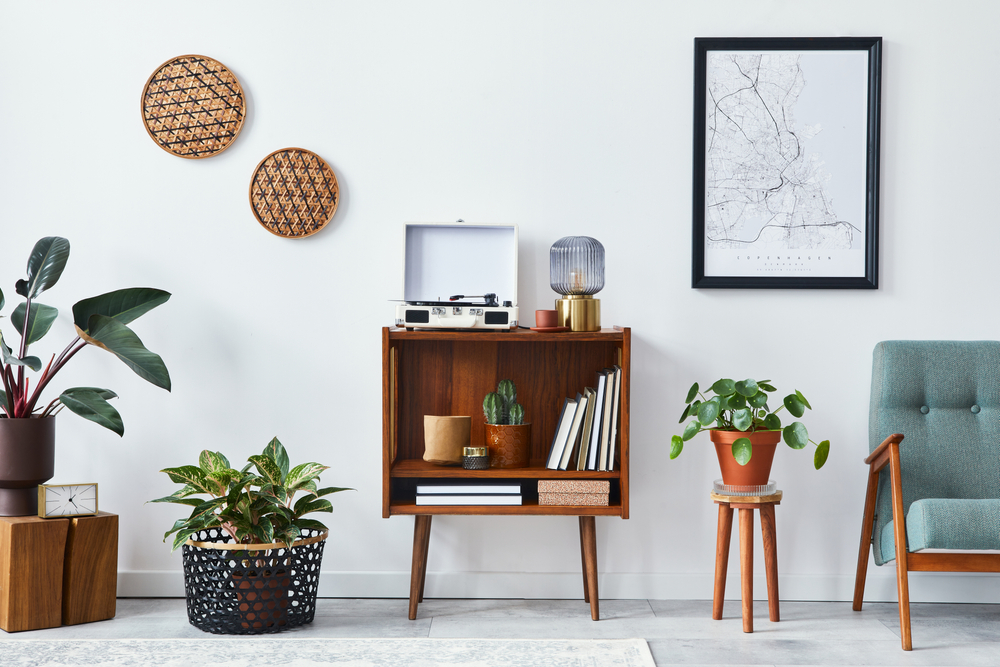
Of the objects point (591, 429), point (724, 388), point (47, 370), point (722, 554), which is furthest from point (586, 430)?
point (47, 370)

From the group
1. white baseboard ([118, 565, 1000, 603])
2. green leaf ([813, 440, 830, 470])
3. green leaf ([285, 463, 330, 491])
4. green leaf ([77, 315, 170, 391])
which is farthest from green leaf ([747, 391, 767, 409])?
green leaf ([77, 315, 170, 391])

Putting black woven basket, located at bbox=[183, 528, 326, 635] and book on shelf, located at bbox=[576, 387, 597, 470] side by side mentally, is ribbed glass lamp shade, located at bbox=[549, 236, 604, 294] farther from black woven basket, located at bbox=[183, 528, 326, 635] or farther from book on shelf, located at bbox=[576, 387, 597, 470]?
black woven basket, located at bbox=[183, 528, 326, 635]

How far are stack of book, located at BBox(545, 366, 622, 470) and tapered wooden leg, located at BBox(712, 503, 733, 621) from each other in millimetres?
368

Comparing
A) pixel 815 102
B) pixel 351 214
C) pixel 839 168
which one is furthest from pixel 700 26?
pixel 351 214

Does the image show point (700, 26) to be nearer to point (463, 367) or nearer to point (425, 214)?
point (425, 214)

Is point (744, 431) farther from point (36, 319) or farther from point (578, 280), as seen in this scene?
point (36, 319)

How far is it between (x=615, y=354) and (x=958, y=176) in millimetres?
1297

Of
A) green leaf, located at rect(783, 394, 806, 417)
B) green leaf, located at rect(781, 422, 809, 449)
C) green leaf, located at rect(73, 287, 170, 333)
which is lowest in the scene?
green leaf, located at rect(781, 422, 809, 449)

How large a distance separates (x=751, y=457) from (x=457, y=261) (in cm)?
109

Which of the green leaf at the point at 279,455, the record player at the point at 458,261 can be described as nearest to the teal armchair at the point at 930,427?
the record player at the point at 458,261

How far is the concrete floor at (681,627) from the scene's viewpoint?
80.4 inches

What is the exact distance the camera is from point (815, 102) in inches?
98.3

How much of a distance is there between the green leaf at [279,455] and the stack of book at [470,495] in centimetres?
41

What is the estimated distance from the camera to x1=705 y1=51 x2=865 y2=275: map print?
2498 millimetres
